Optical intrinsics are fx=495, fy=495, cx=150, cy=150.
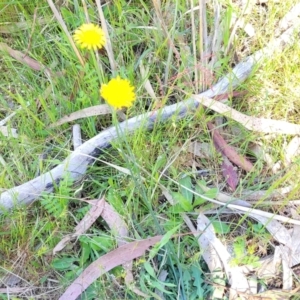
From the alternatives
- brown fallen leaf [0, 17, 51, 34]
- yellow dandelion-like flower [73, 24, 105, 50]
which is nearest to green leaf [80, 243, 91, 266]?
yellow dandelion-like flower [73, 24, 105, 50]

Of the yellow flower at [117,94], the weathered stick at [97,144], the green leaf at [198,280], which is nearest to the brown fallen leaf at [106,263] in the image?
the green leaf at [198,280]

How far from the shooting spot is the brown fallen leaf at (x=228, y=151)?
4.96 feet

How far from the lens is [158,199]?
4.83 ft

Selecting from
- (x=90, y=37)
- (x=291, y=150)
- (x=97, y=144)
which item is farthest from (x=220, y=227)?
(x=90, y=37)

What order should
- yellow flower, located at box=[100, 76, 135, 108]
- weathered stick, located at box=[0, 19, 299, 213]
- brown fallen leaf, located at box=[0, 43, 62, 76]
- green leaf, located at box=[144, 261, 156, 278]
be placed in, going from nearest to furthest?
yellow flower, located at box=[100, 76, 135, 108] < green leaf, located at box=[144, 261, 156, 278] < weathered stick, located at box=[0, 19, 299, 213] < brown fallen leaf, located at box=[0, 43, 62, 76]

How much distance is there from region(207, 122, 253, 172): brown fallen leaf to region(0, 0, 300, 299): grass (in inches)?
1.0

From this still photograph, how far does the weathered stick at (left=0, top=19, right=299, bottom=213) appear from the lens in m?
1.45

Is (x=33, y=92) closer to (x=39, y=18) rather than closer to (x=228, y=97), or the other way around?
(x=39, y=18)

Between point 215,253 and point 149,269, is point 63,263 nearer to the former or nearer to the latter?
point 149,269

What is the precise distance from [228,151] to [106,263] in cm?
50

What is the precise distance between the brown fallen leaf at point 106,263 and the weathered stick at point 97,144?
0.86 feet

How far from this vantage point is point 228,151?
1.53m

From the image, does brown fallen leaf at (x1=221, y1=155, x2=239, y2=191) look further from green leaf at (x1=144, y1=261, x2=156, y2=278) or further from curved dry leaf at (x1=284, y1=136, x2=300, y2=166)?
green leaf at (x1=144, y1=261, x2=156, y2=278)

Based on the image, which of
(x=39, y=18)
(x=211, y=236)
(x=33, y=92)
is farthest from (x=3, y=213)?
(x=39, y=18)
